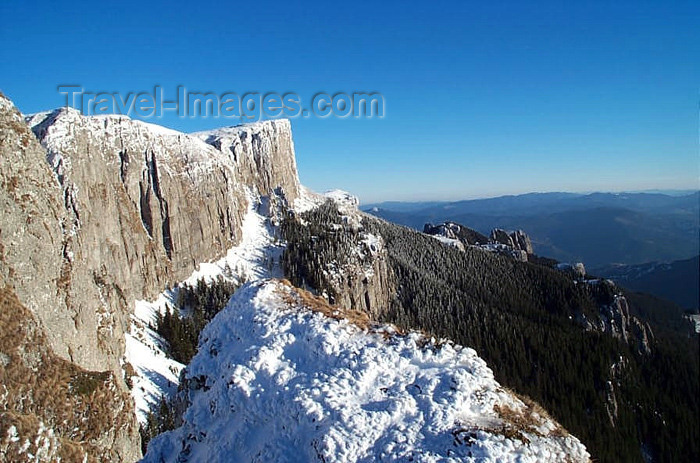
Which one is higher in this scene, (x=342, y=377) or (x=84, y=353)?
(x=342, y=377)

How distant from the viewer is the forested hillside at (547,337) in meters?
92.1

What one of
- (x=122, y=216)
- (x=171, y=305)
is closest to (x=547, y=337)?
(x=171, y=305)

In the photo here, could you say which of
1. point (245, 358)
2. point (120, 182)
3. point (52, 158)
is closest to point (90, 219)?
point (52, 158)

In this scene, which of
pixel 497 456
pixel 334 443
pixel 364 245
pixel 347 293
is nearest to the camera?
pixel 497 456

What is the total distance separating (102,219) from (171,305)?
30.6 m

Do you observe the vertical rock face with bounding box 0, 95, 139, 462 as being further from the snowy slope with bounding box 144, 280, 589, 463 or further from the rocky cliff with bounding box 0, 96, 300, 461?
the snowy slope with bounding box 144, 280, 589, 463

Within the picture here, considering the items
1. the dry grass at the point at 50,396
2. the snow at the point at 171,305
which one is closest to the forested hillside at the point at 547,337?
the snow at the point at 171,305

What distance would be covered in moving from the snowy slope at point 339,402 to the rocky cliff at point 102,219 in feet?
47.6

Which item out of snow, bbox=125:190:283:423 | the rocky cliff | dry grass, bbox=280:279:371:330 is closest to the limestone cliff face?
the rocky cliff

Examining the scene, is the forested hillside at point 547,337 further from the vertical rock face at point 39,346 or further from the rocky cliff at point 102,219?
the vertical rock face at point 39,346

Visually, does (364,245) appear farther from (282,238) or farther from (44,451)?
(44,451)

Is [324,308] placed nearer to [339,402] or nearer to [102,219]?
[339,402]

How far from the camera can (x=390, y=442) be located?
13625 millimetres

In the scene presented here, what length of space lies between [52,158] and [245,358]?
76526mm
